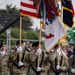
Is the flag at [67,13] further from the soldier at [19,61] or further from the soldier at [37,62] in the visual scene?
the soldier at [19,61]

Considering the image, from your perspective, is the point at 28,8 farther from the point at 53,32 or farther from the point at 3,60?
the point at 3,60

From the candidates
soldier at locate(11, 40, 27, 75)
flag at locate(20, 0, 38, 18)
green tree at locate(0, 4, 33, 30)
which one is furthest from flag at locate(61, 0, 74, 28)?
green tree at locate(0, 4, 33, 30)

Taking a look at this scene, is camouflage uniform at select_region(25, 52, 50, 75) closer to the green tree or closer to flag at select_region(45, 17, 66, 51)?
flag at select_region(45, 17, 66, 51)

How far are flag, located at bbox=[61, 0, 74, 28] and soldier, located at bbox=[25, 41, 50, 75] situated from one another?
1.39 meters

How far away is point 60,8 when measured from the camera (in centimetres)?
1388

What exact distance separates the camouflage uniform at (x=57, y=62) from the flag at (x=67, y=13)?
124 centimetres

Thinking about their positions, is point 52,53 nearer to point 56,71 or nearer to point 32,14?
point 56,71

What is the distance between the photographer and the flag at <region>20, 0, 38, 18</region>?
1354 centimetres

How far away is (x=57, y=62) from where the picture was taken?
13.0 m

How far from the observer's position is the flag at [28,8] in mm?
13539

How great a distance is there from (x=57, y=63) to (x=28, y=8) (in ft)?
7.04

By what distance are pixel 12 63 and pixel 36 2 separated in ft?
7.54

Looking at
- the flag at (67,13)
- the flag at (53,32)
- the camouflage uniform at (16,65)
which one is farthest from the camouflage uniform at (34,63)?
the flag at (67,13)

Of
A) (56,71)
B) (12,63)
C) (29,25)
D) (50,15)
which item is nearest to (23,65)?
(12,63)
